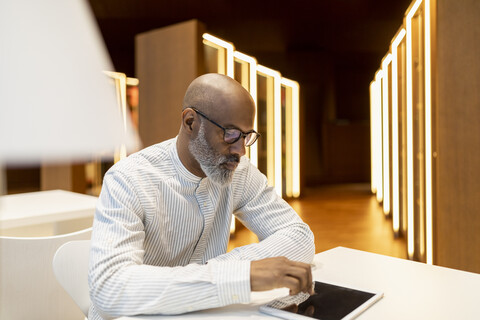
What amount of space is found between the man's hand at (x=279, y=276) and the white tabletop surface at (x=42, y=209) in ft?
4.76

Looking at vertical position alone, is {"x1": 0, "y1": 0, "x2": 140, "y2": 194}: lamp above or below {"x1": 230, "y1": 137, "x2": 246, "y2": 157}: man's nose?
above

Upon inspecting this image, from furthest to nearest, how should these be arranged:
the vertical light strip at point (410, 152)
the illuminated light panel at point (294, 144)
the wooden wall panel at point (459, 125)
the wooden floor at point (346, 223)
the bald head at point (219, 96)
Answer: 1. the illuminated light panel at point (294, 144)
2. the wooden floor at point (346, 223)
3. the vertical light strip at point (410, 152)
4. the wooden wall panel at point (459, 125)
5. the bald head at point (219, 96)

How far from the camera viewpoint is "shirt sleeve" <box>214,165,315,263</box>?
4.28ft

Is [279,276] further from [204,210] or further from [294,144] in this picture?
[294,144]

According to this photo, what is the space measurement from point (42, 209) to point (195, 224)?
1.22 metres

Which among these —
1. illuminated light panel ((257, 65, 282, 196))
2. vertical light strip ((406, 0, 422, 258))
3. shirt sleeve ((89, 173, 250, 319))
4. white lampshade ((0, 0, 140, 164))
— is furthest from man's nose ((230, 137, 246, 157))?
illuminated light panel ((257, 65, 282, 196))

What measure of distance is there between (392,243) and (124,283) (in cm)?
395

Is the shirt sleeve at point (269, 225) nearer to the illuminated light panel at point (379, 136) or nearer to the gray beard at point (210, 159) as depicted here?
the gray beard at point (210, 159)

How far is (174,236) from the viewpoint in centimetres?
135

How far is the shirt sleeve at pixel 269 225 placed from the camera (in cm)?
130

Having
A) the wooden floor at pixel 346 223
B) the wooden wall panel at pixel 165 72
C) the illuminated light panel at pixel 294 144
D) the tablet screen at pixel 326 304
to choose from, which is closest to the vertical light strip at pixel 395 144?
the wooden floor at pixel 346 223

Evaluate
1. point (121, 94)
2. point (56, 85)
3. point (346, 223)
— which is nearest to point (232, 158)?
point (346, 223)

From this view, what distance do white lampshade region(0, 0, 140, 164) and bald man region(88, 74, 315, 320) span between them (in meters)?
4.56

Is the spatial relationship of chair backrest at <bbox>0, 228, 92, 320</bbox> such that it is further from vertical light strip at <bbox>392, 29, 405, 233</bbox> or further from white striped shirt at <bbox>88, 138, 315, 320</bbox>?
vertical light strip at <bbox>392, 29, 405, 233</bbox>
